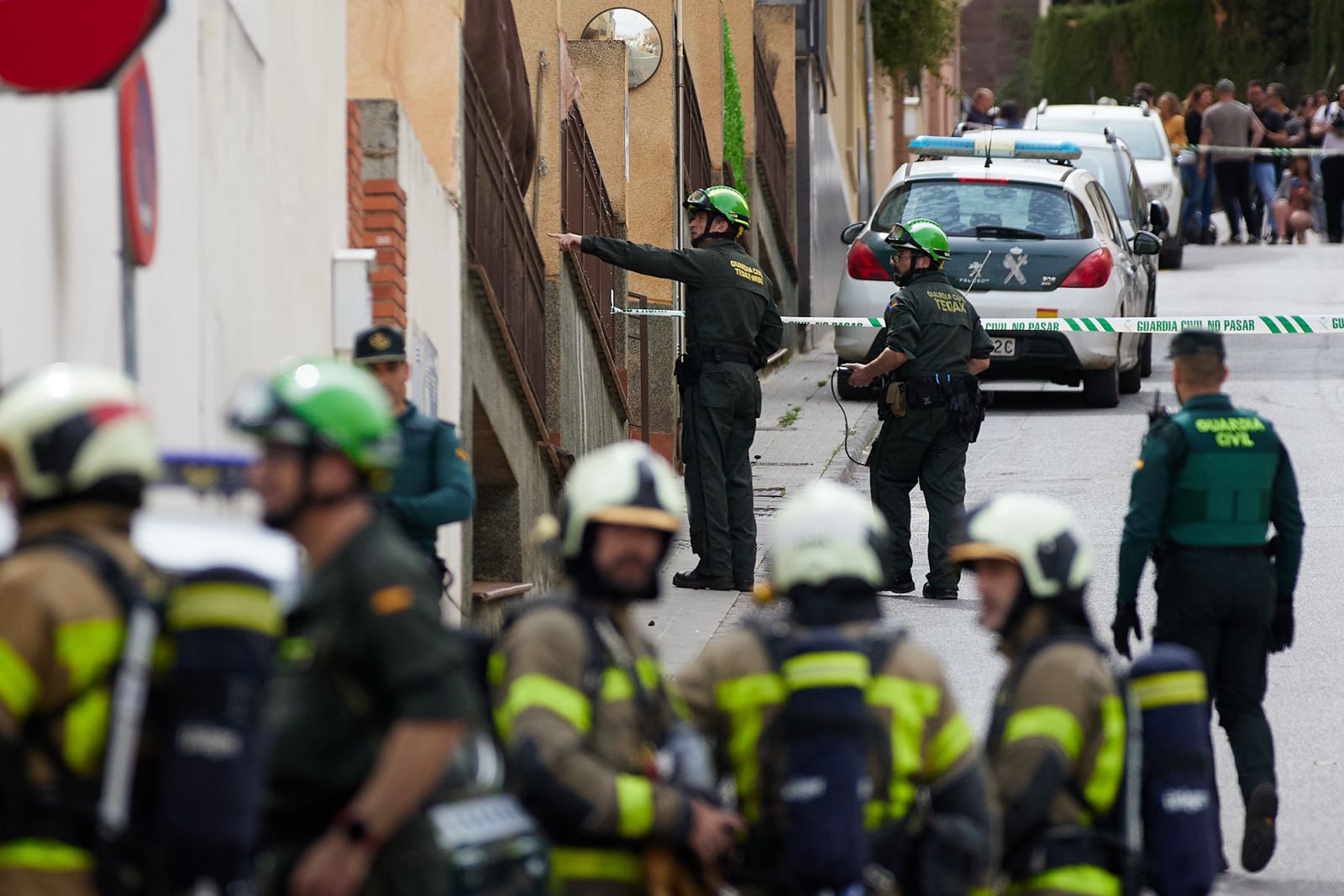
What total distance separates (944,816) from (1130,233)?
1700cm

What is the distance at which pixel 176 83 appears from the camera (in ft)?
20.7

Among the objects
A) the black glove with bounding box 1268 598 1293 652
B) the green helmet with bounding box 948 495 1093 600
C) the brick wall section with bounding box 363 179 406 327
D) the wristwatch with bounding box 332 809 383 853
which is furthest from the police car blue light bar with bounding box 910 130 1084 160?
the wristwatch with bounding box 332 809 383 853

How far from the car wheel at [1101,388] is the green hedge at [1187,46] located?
997 inches

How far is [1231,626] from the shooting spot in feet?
23.3

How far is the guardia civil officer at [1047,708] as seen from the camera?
432 cm

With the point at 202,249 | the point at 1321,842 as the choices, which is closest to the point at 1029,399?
the point at 1321,842

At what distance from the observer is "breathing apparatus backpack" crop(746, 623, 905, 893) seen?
3.92 metres

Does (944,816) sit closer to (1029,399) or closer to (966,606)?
(966,606)

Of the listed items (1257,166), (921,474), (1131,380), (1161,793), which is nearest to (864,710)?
(1161,793)

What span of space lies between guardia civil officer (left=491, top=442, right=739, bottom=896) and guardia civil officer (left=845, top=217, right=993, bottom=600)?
712cm

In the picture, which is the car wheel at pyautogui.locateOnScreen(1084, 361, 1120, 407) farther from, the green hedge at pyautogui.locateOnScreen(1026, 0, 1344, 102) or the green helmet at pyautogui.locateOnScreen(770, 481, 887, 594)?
the green hedge at pyautogui.locateOnScreen(1026, 0, 1344, 102)

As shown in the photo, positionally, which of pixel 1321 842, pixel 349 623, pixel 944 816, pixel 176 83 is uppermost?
pixel 176 83

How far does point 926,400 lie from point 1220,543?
4195 mm

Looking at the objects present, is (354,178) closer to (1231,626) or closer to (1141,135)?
(1231,626)
